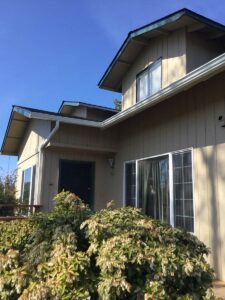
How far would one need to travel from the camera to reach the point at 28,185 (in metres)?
9.07

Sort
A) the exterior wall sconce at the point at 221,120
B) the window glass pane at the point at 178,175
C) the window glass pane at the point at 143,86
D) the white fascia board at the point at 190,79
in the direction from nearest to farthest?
the white fascia board at the point at 190,79, the exterior wall sconce at the point at 221,120, the window glass pane at the point at 178,175, the window glass pane at the point at 143,86

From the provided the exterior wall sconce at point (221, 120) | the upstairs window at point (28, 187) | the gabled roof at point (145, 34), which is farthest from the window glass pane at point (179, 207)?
the upstairs window at point (28, 187)

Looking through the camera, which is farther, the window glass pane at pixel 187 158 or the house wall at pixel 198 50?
the house wall at pixel 198 50

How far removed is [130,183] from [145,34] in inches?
A: 152

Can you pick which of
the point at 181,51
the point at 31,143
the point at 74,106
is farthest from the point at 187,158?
the point at 74,106

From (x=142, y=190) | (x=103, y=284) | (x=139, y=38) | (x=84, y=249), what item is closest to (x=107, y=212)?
(x=84, y=249)

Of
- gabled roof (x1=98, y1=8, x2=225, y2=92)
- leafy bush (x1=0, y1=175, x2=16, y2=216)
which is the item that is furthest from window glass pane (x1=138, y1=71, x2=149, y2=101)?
leafy bush (x1=0, y1=175, x2=16, y2=216)

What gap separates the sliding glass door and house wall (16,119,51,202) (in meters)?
2.70

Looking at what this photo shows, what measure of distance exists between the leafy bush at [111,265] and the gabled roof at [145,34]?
5065 mm

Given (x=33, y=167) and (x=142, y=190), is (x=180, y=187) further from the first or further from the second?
(x=33, y=167)

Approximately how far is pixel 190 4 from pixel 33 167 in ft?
21.9

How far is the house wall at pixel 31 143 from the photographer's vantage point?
795 cm

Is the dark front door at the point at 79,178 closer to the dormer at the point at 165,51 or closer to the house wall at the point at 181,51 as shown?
the dormer at the point at 165,51

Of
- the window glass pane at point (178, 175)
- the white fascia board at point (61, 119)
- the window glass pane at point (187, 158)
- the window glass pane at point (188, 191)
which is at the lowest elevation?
the window glass pane at point (188, 191)
